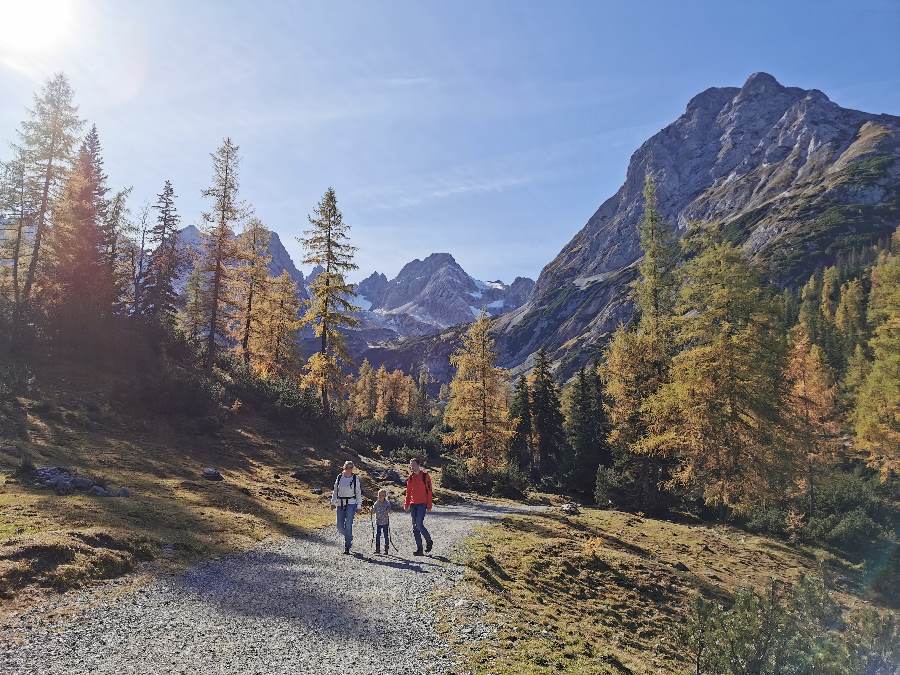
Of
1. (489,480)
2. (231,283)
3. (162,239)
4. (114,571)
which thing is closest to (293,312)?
(231,283)

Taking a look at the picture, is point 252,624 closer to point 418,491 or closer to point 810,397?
point 418,491

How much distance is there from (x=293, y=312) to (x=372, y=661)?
4461 cm

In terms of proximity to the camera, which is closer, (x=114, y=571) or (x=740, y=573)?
(x=114, y=571)

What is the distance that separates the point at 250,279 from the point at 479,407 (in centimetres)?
2372

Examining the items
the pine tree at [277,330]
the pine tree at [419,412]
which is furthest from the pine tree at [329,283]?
the pine tree at [419,412]

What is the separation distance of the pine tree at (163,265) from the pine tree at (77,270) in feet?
29.8

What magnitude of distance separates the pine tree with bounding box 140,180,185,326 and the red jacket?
38.2m

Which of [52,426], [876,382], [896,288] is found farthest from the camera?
[876,382]

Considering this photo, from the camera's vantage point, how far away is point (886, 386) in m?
26.2

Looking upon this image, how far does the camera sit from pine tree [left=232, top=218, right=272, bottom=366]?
138 feet

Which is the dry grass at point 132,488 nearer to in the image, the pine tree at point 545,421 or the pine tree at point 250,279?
the pine tree at point 250,279

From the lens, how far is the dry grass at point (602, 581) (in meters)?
9.11

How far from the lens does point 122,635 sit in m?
7.99

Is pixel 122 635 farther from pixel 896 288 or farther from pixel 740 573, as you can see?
pixel 896 288
